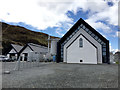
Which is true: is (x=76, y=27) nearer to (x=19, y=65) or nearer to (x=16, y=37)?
(x=19, y=65)

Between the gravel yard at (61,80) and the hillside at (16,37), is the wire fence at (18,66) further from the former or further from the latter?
the hillside at (16,37)

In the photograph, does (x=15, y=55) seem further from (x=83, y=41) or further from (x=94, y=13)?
(x=94, y=13)

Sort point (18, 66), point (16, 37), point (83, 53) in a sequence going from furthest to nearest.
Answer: point (16, 37) → point (83, 53) → point (18, 66)

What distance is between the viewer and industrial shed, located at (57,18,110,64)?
→ 51.4 feet

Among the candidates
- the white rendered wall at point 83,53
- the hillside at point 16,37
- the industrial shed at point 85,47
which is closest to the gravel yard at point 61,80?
the white rendered wall at point 83,53

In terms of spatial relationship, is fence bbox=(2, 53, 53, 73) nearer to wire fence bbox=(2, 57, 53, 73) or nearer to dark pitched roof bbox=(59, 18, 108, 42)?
wire fence bbox=(2, 57, 53, 73)

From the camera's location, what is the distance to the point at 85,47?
16.0 meters

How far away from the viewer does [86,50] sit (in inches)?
626

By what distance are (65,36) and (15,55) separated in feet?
56.7

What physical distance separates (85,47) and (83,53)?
1.06 meters

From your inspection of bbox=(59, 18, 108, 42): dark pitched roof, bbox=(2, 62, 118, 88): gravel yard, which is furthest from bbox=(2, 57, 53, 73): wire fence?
bbox=(59, 18, 108, 42): dark pitched roof

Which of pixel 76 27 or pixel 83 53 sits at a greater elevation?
pixel 76 27

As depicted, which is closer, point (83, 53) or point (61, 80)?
point (61, 80)

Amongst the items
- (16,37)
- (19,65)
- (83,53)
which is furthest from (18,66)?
(16,37)
